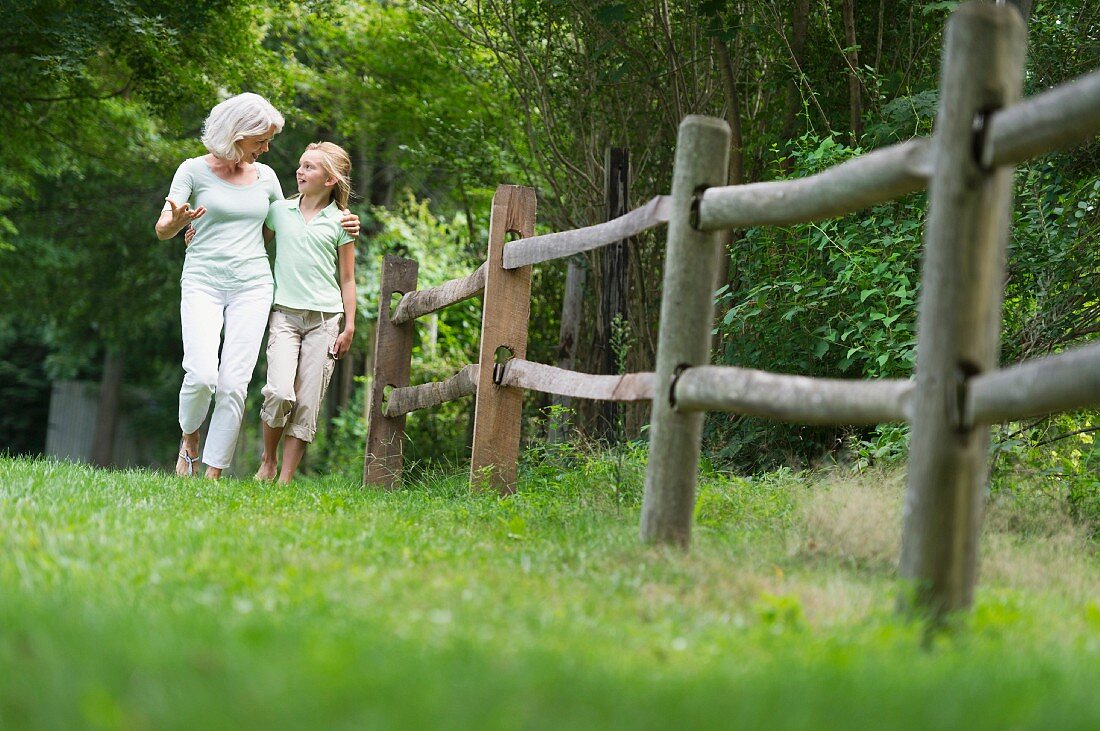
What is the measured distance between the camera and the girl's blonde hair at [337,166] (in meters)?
6.86

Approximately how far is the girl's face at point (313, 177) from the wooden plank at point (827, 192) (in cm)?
357

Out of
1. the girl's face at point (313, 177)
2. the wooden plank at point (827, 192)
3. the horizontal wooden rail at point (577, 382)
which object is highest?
the girl's face at point (313, 177)

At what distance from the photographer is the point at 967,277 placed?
2754 millimetres

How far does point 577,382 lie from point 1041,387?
7.97ft

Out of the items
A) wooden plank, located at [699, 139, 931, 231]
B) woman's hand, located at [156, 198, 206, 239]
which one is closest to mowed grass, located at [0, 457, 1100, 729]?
wooden plank, located at [699, 139, 931, 231]

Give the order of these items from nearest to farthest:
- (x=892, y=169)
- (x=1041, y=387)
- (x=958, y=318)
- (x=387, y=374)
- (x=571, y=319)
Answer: (x=1041, y=387) < (x=958, y=318) < (x=892, y=169) < (x=387, y=374) < (x=571, y=319)

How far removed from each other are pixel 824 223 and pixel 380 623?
177 inches

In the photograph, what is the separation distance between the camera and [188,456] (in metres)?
6.76

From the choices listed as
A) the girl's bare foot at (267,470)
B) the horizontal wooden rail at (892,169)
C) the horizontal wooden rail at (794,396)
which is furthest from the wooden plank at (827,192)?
the girl's bare foot at (267,470)

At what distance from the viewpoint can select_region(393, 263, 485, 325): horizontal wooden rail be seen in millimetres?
6285

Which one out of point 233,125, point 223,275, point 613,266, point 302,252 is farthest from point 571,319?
point 233,125

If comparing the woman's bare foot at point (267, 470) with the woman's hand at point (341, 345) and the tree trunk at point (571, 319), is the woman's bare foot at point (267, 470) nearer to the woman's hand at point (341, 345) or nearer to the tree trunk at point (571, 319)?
the woman's hand at point (341, 345)

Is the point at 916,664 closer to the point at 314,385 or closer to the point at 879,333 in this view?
the point at 879,333

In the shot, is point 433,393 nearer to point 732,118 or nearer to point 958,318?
point 732,118
